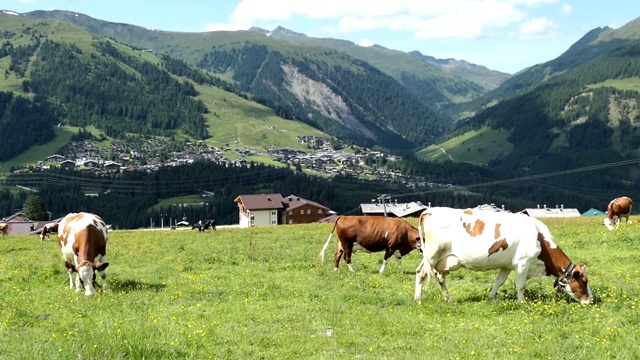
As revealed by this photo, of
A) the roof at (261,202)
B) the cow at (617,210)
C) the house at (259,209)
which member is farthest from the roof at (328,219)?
the cow at (617,210)

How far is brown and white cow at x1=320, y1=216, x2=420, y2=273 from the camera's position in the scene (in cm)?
2620

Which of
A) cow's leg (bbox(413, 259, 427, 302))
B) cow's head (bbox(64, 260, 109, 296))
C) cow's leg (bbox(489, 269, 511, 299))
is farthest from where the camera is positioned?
cow's head (bbox(64, 260, 109, 296))

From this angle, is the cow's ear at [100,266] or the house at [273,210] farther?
the house at [273,210]

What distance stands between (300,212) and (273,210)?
1277 cm

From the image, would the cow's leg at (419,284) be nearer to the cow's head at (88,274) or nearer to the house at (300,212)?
the cow's head at (88,274)

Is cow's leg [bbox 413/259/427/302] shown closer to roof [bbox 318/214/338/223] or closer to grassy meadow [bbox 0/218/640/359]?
grassy meadow [bbox 0/218/640/359]

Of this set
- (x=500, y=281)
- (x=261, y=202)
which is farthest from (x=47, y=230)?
(x=261, y=202)

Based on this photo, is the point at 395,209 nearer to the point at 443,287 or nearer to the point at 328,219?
the point at 328,219

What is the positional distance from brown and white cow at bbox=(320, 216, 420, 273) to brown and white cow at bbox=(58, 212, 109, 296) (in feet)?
35.4

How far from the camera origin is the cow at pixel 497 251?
707 inches

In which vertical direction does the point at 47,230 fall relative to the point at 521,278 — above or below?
below

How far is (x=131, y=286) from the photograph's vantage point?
2258 cm

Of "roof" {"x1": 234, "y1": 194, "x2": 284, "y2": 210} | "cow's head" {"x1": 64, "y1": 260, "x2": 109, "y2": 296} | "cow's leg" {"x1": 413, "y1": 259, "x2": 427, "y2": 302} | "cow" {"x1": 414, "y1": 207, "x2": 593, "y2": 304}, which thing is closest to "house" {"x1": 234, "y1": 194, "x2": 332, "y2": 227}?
"roof" {"x1": 234, "y1": 194, "x2": 284, "y2": 210}

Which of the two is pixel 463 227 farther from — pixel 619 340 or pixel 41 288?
pixel 41 288
